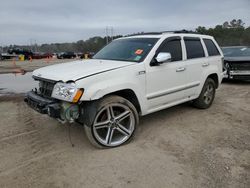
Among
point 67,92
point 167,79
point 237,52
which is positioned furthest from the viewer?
point 237,52

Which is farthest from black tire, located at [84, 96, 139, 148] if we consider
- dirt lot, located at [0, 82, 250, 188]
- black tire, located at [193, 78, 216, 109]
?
black tire, located at [193, 78, 216, 109]

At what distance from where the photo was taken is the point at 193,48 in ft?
17.3

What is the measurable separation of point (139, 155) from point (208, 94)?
3088mm

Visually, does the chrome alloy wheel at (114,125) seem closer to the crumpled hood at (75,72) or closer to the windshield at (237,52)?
the crumpled hood at (75,72)

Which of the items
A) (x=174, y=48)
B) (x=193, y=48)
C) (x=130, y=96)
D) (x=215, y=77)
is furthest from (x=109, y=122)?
(x=215, y=77)

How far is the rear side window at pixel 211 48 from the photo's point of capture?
5.77 m

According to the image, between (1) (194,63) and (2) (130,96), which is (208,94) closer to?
(1) (194,63)

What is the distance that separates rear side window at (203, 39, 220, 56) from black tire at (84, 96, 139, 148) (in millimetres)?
2917

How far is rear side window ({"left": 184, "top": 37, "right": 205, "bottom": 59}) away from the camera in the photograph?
16.8 ft

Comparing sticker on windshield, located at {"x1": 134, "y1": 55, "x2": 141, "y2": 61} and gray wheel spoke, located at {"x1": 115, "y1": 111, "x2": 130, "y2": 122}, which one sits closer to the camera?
gray wheel spoke, located at {"x1": 115, "y1": 111, "x2": 130, "y2": 122}

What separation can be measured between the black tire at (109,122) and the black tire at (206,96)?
2.35 meters

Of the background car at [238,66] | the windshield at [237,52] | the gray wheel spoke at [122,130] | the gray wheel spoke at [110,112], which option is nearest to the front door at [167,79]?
the gray wheel spoke at [122,130]

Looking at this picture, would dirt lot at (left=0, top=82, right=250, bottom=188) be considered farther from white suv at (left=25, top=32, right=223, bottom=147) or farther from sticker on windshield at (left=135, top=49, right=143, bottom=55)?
sticker on windshield at (left=135, top=49, right=143, bottom=55)

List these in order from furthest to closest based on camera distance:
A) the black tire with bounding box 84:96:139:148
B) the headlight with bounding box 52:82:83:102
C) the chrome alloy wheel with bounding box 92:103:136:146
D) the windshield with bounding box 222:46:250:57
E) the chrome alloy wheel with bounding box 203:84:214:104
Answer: the windshield with bounding box 222:46:250:57, the chrome alloy wheel with bounding box 203:84:214:104, the chrome alloy wheel with bounding box 92:103:136:146, the black tire with bounding box 84:96:139:148, the headlight with bounding box 52:82:83:102
